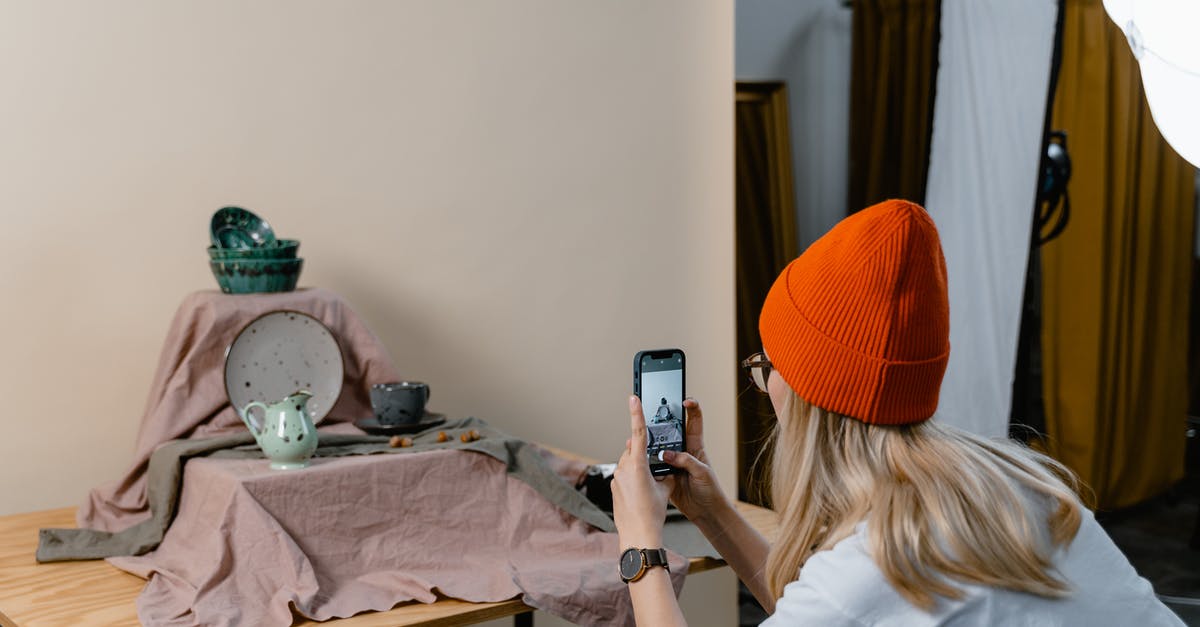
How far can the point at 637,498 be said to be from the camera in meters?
1.25

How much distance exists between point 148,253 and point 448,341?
2.18 ft

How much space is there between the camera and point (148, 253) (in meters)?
2.16

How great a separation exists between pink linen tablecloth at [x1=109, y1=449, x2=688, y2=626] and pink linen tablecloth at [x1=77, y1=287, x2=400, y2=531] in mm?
154

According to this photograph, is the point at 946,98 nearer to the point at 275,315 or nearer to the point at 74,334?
the point at 275,315

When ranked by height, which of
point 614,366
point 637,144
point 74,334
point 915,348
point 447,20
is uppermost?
point 447,20

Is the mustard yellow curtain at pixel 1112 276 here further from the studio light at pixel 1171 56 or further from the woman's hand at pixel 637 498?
the woman's hand at pixel 637 498

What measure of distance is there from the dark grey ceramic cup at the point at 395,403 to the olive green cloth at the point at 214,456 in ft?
0.21

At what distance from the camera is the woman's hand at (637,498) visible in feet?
4.03

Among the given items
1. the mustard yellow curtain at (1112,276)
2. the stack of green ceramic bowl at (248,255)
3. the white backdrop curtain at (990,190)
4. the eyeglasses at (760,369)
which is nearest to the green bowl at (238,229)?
the stack of green ceramic bowl at (248,255)

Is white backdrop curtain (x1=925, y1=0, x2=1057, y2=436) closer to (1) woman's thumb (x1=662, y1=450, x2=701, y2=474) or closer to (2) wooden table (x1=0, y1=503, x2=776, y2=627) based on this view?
(2) wooden table (x1=0, y1=503, x2=776, y2=627)

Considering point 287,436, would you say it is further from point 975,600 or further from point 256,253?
point 975,600

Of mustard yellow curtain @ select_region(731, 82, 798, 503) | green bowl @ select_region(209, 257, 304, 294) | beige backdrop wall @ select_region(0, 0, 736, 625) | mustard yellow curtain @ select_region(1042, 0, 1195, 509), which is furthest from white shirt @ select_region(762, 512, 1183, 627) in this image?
mustard yellow curtain @ select_region(1042, 0, 1195, 509)

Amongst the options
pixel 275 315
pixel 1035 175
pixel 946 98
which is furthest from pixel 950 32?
pixel 275 315

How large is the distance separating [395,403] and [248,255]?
37 centimetres
